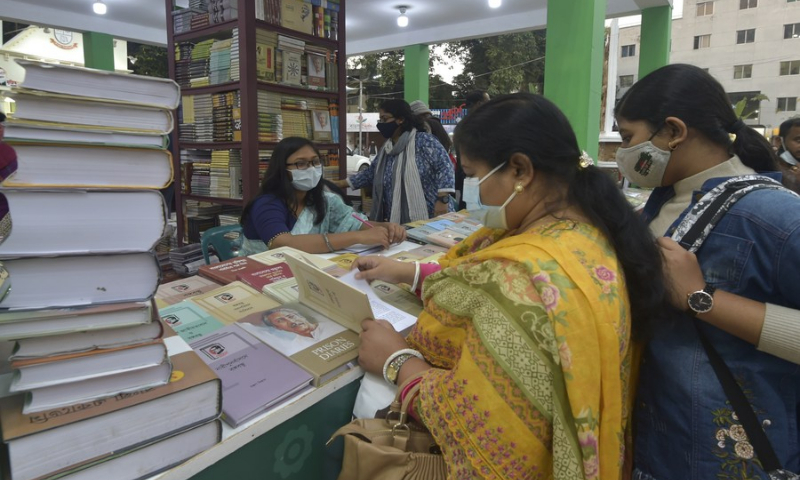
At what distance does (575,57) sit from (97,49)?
8.12 meters

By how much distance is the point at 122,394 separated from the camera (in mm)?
771

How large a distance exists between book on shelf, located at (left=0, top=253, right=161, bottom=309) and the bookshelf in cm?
293

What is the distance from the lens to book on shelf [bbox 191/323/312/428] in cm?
95

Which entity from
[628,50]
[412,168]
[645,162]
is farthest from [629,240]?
[628,50]

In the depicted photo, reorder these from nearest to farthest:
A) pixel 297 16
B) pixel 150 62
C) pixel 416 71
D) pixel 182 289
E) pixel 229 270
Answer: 1. pixel 182 289
2. pixel 229 270
3. pixel 297 16
4. pixel 416 71
5. pixel 150 62

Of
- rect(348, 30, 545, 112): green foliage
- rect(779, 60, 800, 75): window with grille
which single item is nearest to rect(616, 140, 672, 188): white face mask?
rect(348, 30, 545, 112): green foliage

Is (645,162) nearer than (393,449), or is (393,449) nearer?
(393,449)

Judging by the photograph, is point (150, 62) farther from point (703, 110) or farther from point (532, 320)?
point (532, 320)

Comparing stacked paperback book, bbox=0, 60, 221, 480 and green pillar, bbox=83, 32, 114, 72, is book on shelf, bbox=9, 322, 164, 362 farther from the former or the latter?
green pillar, bbox=83, 32, 114, 72

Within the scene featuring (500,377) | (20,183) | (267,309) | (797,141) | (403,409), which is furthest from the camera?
(797,141)

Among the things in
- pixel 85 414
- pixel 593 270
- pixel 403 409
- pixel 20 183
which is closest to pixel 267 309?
pixel 403 409

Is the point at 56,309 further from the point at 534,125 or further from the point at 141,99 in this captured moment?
the point at 534,125

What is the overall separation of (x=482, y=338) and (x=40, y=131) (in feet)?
2.52

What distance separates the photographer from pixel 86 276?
2.36ft
